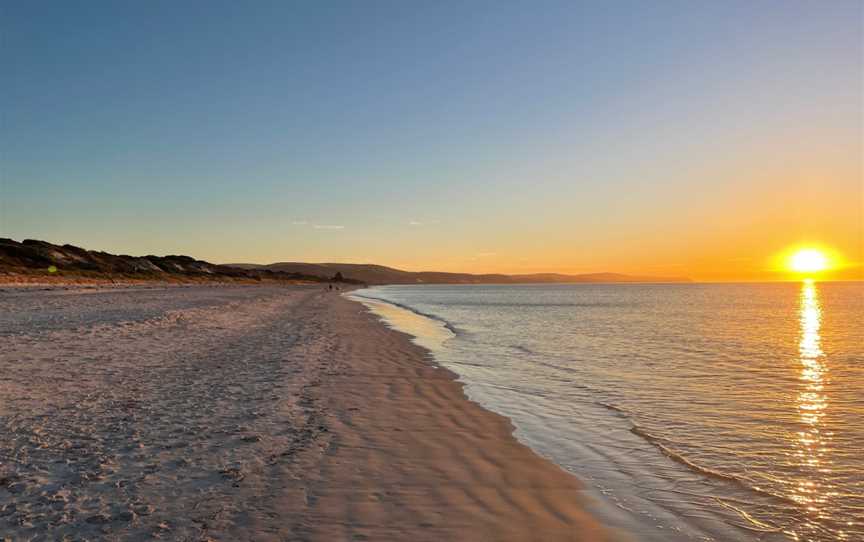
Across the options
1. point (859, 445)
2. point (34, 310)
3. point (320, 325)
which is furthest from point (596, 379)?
point (34, 310)

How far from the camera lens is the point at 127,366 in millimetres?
14422

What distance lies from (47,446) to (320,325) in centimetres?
2331

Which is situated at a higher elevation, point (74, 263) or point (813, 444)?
point (74, 263)

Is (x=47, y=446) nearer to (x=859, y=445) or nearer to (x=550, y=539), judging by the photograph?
(x=550, y=539)

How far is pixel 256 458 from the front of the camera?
25.0ft

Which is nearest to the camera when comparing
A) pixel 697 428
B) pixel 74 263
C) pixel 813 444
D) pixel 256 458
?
pixel 256 458

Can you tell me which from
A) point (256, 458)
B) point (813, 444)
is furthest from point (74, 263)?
point (813, 444)

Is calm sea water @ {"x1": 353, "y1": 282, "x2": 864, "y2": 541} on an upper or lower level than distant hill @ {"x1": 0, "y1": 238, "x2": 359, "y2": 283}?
lower

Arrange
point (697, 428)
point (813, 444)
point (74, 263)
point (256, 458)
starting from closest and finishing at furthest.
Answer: point (256, 458)
point (813, 444)
point (697, 428)
point (74, 263)

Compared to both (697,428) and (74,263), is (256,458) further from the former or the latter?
(74,263)

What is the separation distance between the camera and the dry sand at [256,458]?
5.60m

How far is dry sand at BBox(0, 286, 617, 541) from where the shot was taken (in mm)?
5598

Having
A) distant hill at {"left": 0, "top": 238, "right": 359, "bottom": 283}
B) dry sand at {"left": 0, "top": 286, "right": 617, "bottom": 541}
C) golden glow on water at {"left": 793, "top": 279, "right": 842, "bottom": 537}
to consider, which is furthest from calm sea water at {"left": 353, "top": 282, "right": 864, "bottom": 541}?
distant hill at {"left": 0, "top": 238, "right": 359, "bottom": 283}

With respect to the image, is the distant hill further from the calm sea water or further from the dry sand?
the calm sea water
